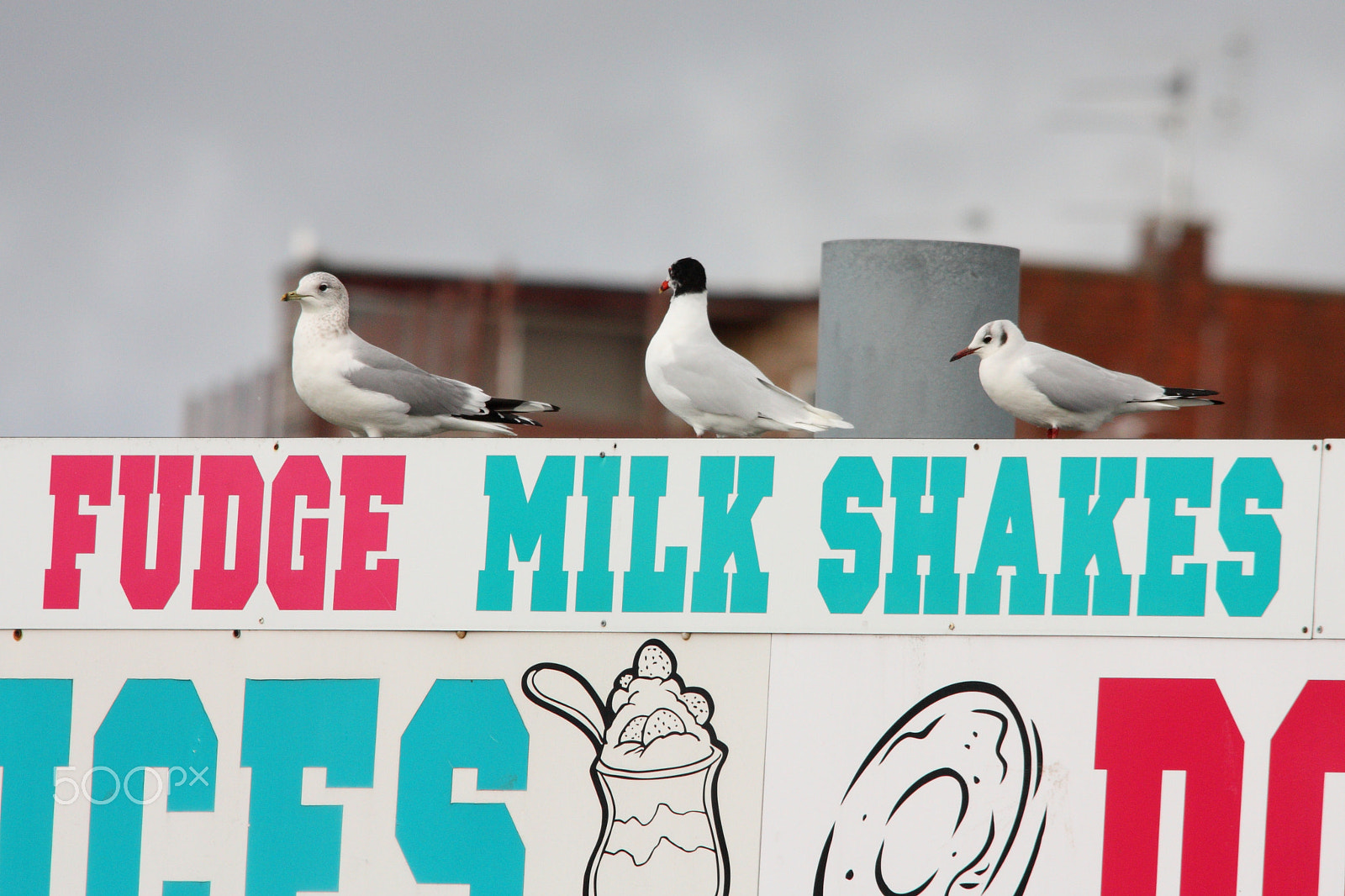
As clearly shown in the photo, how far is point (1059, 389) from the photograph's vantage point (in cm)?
480

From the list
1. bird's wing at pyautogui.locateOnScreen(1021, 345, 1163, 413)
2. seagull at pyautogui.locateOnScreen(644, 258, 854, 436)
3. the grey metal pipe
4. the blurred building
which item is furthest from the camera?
the blurred building

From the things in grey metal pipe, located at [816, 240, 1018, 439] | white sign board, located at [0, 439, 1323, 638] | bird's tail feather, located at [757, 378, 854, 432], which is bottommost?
white sign board, located at [0, 439, 1323, 638]

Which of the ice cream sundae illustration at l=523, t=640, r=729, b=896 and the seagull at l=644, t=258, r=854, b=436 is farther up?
the seagull at l=644, t=258, r=854, b=436

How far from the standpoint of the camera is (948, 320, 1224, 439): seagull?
4797mm

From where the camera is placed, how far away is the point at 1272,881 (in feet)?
13.7

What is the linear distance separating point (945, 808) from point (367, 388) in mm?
2125

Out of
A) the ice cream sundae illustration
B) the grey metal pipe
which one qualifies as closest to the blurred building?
the grey metal pipe

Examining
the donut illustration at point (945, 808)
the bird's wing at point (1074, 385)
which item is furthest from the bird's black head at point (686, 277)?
the donut illustration at point (945, 808)

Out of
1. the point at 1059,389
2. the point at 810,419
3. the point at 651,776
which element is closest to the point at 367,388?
the point at 810,419

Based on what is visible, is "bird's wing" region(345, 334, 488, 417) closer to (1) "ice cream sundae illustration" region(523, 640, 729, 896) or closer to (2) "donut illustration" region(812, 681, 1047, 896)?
(1) "ice cream sundae illustration" region(523, 640, 729, 896)

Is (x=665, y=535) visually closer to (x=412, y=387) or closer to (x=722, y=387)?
(x=722, y=387)

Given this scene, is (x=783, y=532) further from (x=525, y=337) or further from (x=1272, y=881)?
(x=525, y=337)

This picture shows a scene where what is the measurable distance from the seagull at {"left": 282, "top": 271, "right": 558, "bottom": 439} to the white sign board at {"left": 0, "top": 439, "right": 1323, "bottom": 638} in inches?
13.2

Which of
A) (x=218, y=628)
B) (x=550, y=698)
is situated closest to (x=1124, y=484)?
(x=550, y=698)
